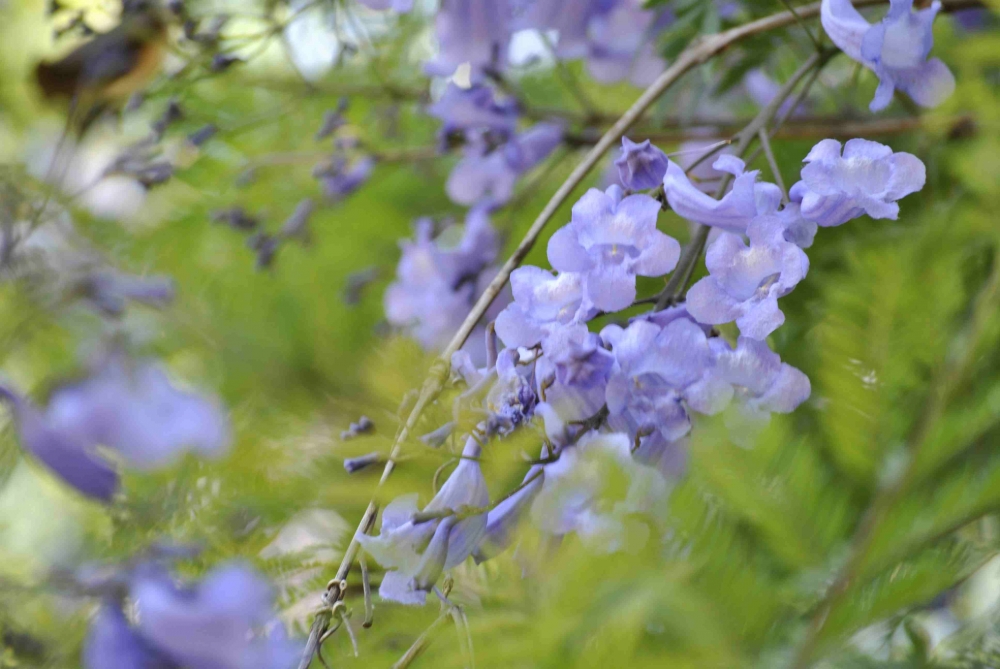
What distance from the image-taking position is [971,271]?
0.39 m

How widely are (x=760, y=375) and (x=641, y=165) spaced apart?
7cm

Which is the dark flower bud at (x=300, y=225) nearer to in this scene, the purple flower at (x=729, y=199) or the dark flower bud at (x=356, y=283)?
the dark flower bud at (x=356, y=283)

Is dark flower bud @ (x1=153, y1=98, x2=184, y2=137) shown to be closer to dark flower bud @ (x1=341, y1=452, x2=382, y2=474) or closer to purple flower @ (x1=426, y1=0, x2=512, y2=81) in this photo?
purple flower @ (x1=426, y1=0, x2=512, y2=81)

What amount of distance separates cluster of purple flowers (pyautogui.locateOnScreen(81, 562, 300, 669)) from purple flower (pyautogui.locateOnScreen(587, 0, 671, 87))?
36 centimetres

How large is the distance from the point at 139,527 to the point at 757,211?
279 millimetres

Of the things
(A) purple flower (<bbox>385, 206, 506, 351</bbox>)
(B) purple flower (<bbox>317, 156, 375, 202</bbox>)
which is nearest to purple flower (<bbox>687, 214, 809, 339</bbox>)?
(A) purple flower (<bbox>385, 206, 506, 351</bbox>)

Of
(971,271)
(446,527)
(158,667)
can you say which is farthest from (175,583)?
(971,271)

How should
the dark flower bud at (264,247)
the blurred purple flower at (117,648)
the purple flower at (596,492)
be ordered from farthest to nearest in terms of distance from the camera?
1. the dark flower bud at (264,247)
2. the blurred purple flower at (117,648)
3. the purple flower at (596,492)

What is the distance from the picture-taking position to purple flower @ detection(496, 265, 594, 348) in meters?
0.26

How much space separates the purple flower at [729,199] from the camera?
0.25 meters

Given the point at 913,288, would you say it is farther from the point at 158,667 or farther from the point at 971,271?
the point at 158,667

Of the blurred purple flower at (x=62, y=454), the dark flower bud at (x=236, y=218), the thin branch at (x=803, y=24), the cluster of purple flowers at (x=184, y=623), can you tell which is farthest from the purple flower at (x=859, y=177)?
the dark flower bud at (x=236, y=218)

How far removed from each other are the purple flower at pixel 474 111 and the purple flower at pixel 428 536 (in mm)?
293

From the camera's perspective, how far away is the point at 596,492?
9.1 inches
